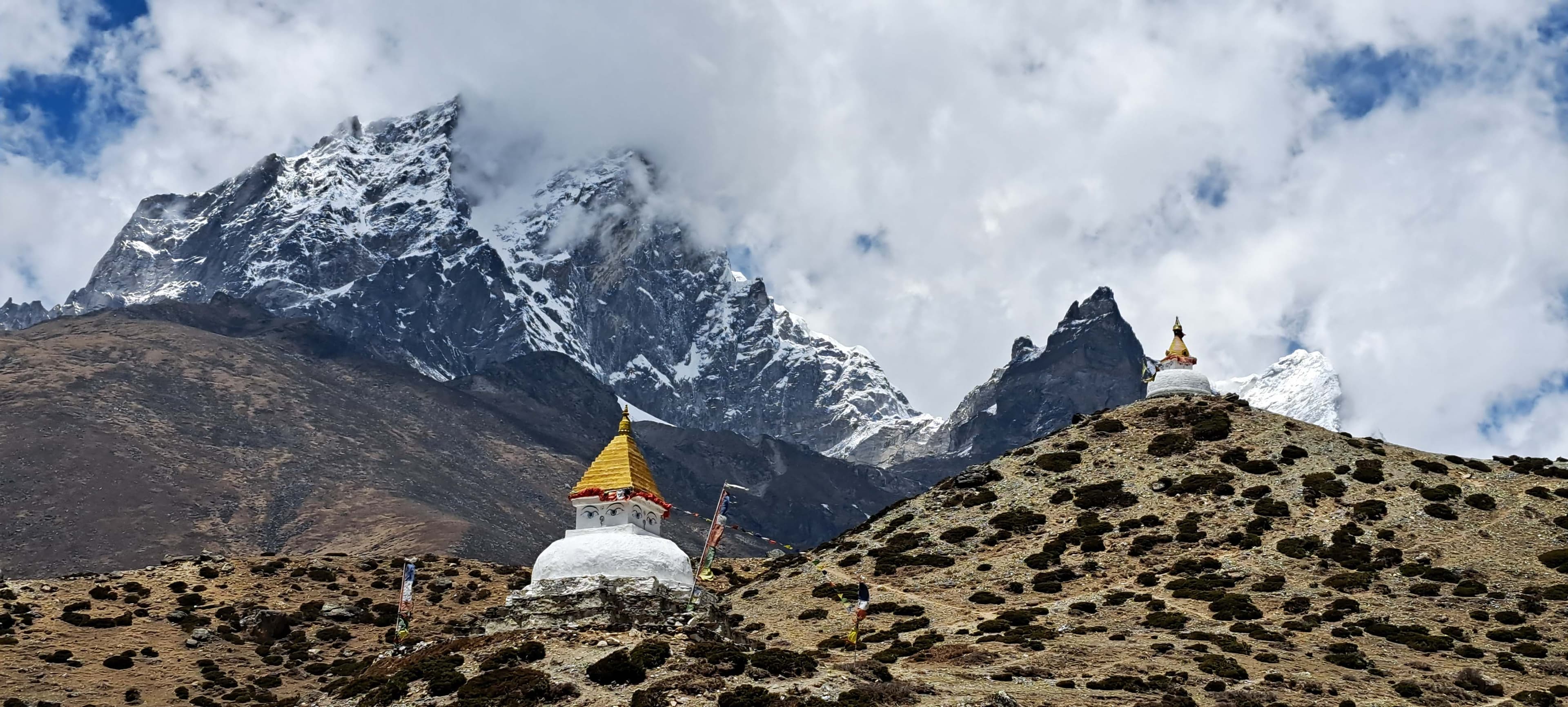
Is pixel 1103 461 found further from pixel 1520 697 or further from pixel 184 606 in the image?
pixel 184 606

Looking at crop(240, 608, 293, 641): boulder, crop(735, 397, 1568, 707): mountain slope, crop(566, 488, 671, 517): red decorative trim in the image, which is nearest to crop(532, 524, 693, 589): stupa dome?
crop(566, 488, 671, 517): red decorative trim

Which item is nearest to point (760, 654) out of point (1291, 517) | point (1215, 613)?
point (1215, 613)

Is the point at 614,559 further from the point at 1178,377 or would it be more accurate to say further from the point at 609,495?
the point at 1178,377

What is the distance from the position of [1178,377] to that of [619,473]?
5549 centimetres

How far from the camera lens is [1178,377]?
97250 millimetres

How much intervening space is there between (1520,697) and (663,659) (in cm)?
2805

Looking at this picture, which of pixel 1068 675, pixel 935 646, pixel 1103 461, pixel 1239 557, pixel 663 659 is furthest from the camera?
pixel 1103 461

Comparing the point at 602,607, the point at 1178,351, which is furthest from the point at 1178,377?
the point at 602,607

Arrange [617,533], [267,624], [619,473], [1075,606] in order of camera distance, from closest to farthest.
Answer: [617,533], [619,473], [1075,606], [267,624]

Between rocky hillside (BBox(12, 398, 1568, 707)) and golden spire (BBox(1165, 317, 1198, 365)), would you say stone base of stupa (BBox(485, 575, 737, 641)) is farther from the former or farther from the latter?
golden spire (BBox(1165, 317, 1198, 365))

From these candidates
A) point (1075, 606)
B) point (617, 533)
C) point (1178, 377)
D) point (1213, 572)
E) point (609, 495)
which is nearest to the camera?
point (617, 533)

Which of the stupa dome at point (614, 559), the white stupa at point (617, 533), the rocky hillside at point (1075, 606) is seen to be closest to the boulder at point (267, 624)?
the rocky hillside at point (1075, 606)

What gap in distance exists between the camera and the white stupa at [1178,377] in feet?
316

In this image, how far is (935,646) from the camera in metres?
56.8
